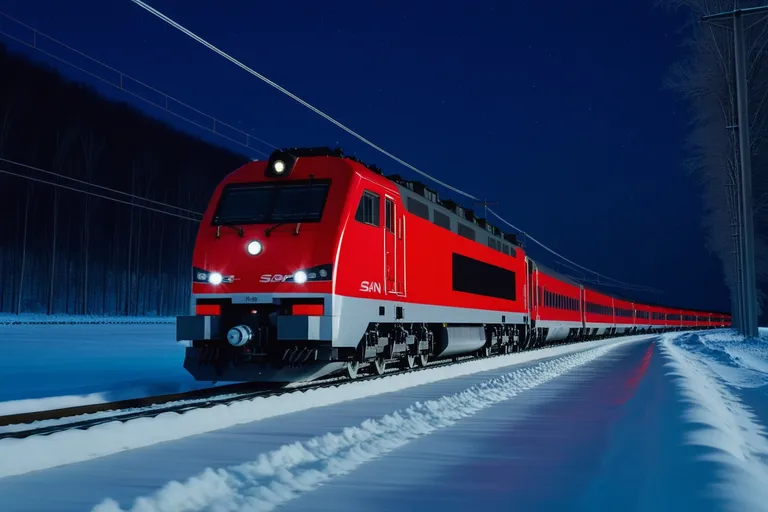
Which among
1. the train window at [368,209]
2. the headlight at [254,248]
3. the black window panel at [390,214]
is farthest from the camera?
the black window panel at [390,214]

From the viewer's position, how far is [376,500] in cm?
489

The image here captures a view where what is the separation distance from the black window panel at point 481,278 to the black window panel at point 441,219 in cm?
83

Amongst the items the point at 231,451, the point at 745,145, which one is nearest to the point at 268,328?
the point at 231,451

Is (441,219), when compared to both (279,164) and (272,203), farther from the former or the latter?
(272,203)

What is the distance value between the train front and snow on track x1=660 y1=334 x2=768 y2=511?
17.8 feet

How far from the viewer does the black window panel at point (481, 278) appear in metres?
20.0

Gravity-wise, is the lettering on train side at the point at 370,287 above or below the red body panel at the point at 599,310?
below

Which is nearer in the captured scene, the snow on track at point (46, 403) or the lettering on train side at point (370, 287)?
the snow on track at point (46, 403)

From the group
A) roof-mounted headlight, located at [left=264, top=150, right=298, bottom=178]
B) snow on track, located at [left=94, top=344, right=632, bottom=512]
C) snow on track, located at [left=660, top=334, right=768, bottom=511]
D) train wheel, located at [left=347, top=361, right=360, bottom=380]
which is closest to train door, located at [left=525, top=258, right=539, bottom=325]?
snow on track, located at [left=660, top=334, right=768, bottom=511]

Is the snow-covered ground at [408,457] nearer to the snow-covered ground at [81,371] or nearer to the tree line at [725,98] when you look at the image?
the snow-covered ground at [81,371]

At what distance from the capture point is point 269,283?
501 inches

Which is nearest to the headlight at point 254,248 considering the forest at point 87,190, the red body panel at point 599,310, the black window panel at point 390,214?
the black window panel at point 390,214

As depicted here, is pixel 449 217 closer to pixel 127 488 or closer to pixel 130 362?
pixel 130 362

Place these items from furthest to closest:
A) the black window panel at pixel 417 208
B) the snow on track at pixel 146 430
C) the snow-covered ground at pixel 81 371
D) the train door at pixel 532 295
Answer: the train door at pixel 532 295, the black window panel at pixel 417 208, the snow-covered ground at pixel 81 371, the snow on track at pixel 146 430
